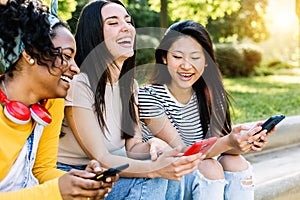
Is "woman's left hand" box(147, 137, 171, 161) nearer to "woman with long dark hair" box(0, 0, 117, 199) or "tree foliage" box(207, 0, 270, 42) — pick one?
"woman with long dark hair" box(0, 0, 117, 199)

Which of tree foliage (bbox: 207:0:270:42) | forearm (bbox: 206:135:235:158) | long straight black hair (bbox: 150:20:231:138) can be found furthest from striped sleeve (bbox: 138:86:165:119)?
tree foliage (bbox: 207:0:270:42)

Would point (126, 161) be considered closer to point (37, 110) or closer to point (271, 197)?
point (37, 110)

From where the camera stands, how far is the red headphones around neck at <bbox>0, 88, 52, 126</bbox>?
1693mm

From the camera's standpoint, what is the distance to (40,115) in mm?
1768

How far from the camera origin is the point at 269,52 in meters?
33.2

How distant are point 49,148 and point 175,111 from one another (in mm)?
1034

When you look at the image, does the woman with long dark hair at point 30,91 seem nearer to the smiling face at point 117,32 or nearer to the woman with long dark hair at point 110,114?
the woman with long dark hair at point 110,114

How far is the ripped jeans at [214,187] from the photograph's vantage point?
2.41 m

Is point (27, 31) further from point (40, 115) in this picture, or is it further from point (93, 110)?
point (93, 110)

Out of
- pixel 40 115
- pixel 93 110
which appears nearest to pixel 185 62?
pixel 93 110

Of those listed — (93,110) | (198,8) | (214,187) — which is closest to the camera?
(93,110)

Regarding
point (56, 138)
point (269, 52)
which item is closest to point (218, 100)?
point (56, 138)

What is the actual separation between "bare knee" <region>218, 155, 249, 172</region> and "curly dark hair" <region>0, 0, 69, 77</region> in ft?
4.14

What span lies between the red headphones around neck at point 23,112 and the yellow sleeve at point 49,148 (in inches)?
6.6
